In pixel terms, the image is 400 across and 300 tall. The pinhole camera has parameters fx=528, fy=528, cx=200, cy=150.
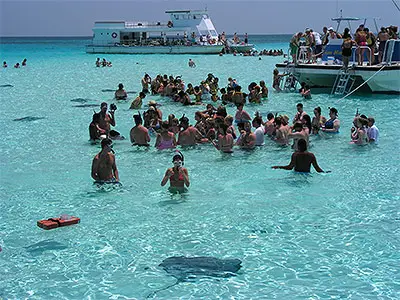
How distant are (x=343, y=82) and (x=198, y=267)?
19039 millimetres

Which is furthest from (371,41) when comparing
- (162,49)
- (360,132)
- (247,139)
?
(162,49)

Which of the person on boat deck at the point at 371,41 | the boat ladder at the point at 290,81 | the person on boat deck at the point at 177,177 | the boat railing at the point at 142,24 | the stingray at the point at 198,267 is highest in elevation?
the boat railing at the point at 142,24

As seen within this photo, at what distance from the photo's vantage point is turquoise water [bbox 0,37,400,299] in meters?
6.93

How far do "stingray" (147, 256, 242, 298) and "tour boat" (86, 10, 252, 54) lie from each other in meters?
59.6

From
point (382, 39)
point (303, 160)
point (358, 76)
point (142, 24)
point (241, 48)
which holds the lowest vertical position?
point (303, 160)

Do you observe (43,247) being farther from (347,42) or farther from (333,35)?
(333,35)

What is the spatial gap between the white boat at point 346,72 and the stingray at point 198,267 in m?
15.5

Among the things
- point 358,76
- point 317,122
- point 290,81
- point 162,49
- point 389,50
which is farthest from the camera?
point 162,49

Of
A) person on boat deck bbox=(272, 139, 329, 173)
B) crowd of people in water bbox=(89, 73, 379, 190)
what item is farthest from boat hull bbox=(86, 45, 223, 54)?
person on boat deck bbox=(272, 139, 329, 173)

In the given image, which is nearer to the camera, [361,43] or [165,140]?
[165,140]

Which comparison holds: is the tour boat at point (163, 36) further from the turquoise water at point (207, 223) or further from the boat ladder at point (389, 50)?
the turquoise water at point (207, 223)

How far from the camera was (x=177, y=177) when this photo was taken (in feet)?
33.7

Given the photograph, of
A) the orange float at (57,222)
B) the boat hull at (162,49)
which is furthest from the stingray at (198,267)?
the boat hull at (162,49)

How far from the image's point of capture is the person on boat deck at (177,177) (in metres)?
10.1
